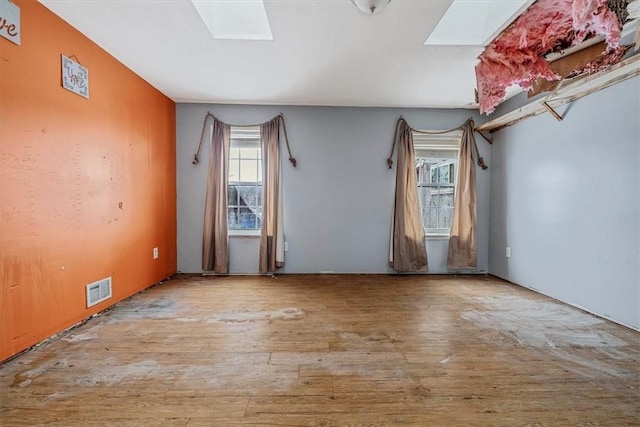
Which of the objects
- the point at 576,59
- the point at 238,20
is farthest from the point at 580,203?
the point at 238,20

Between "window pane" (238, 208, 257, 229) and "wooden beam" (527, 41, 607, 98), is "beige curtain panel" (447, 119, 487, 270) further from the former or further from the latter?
"window pane" (238, 208, 257, 229)

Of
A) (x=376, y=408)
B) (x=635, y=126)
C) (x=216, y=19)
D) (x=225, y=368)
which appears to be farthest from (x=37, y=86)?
(x=635, y=126)

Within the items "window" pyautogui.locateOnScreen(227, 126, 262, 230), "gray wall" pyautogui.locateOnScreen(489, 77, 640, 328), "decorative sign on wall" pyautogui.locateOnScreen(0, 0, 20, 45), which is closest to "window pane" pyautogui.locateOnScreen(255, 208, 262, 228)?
"window" pyautogui.locateOnScreen(227, 126, 262, 230)

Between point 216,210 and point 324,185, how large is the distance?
4.80 ft

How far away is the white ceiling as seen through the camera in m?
2.07

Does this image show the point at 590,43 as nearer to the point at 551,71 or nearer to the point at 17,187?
the point at 551,71

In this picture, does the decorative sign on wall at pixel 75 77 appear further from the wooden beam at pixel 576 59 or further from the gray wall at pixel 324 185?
the wooden beam at pixel 576 59

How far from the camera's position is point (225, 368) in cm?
177

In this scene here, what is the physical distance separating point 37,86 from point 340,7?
6.75ft

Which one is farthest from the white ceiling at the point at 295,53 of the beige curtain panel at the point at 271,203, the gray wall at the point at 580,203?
the gray wall at the point at 580,203

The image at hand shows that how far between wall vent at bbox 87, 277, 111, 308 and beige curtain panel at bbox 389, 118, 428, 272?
315cm

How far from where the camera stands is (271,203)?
396cm

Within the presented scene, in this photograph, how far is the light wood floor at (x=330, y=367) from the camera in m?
1.40

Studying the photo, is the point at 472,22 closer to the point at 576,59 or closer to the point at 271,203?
the point at 576,59
